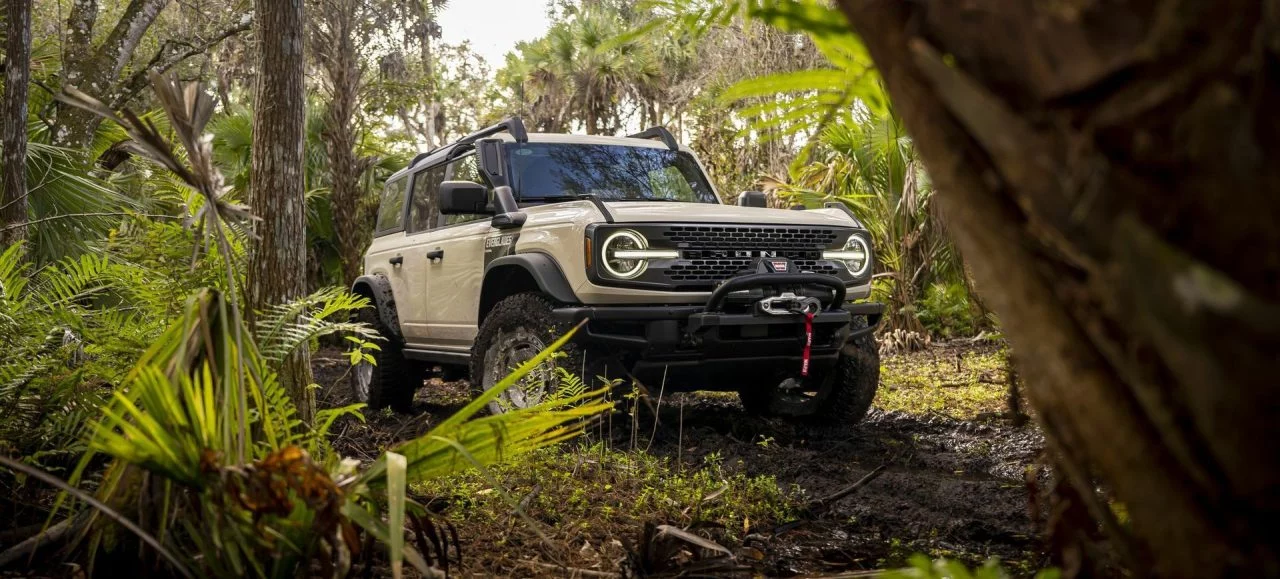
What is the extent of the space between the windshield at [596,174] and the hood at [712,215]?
36cm

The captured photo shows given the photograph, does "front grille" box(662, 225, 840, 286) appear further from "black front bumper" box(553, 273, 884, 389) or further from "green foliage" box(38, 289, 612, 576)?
"green foliage" box(38, 289, 612, 576)

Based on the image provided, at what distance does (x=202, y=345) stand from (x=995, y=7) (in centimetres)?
167

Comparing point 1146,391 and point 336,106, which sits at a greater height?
point 336,106

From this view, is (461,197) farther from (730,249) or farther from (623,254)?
(730,249)

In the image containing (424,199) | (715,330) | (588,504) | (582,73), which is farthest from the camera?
(582,73)

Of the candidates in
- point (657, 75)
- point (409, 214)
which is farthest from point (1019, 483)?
point (657, 75)

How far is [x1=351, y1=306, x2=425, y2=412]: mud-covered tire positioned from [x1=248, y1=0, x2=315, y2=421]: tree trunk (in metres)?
3.07

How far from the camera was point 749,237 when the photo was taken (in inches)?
218

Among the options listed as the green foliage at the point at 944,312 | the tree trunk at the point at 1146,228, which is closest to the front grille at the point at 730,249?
the tree trunk at the point at 1146,228

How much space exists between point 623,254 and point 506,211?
0.93 meters

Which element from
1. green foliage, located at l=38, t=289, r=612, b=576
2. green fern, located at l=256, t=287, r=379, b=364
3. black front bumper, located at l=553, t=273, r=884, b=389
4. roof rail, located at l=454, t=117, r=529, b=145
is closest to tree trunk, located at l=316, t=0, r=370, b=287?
roof rail, located at l=454, t=117, r=529, b=145

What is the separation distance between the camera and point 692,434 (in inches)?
219

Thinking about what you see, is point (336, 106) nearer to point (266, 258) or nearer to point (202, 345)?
point (266, 258)

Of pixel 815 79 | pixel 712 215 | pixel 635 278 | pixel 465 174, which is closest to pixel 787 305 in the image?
pixel 712 215
